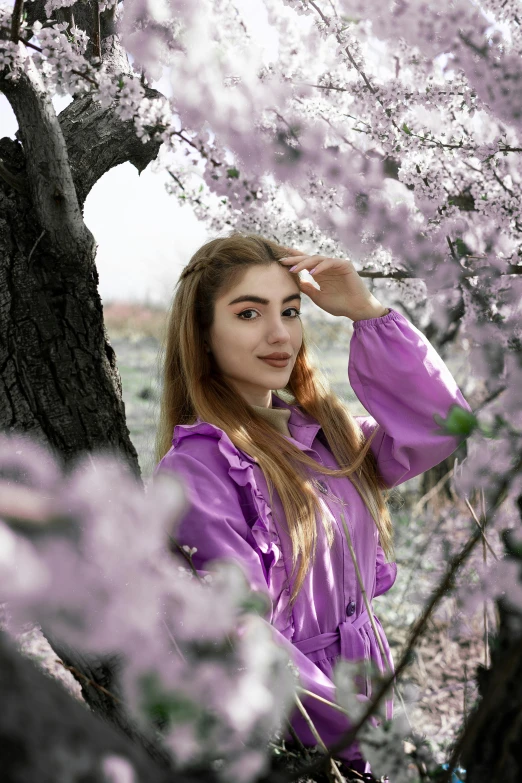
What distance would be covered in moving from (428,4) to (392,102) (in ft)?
1.16

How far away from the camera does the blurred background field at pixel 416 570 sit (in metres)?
1.06

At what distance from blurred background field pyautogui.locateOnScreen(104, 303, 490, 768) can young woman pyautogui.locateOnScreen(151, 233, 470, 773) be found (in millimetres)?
127

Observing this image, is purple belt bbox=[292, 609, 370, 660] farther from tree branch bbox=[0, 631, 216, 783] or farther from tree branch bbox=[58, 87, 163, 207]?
tree branch bbox=[58, 87, 163, 207]

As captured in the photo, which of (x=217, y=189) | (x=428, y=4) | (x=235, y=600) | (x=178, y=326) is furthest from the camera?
(x=217, y=189)

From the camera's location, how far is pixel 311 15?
5.85 feet

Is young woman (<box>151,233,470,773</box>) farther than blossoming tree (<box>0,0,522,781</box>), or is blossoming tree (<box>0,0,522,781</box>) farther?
blossoming tree (<box>0,0,522,781</box>)

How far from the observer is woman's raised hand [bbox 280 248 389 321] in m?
1.43

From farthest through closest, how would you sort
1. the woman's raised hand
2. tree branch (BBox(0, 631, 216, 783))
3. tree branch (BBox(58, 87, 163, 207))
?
tree branch (BBox(58, 87, 163, 207)) < the woman's raised hand < tree branch (BBox(0, 631, 216, 783))


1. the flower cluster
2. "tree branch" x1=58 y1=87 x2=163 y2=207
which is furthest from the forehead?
the flower cluster

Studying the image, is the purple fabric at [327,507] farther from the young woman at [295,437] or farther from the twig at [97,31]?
the twig at [97,31]

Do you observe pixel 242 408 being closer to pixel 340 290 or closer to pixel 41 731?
pixel 340 290

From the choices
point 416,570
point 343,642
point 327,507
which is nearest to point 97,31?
point 327,507

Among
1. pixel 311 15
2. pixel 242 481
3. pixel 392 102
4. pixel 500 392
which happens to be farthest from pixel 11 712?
pixel 311 15

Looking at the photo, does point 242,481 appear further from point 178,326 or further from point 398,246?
point 398,246
